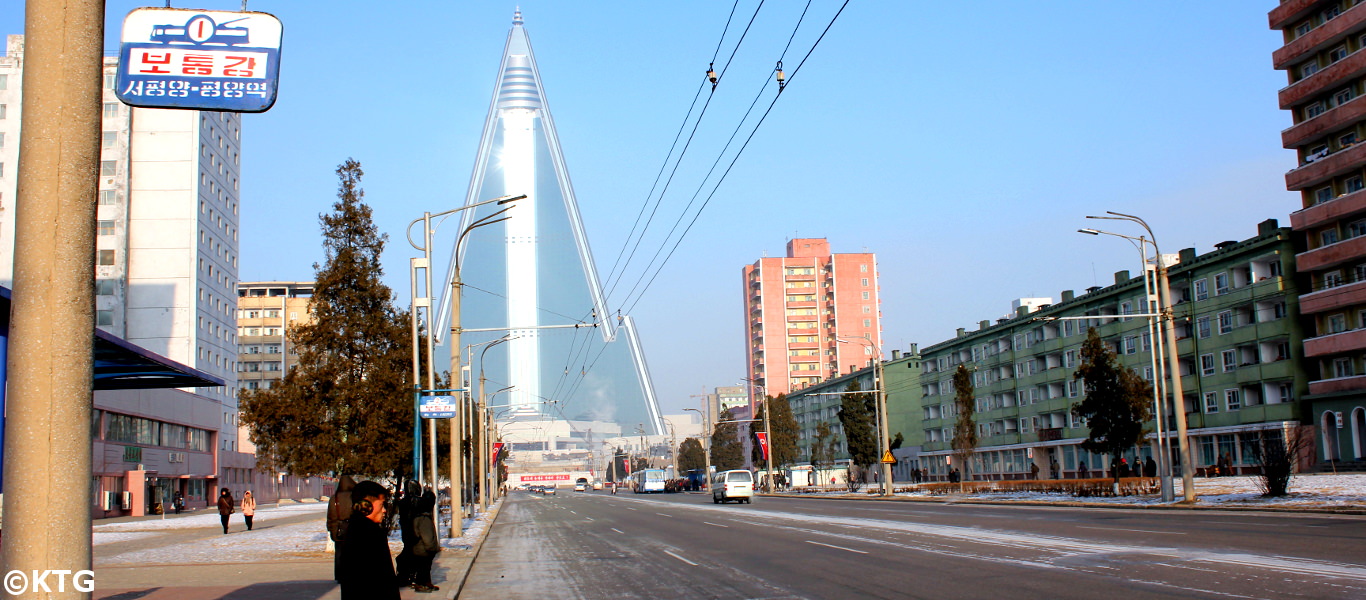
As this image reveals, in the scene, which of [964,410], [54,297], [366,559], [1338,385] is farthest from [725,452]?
[54,297]

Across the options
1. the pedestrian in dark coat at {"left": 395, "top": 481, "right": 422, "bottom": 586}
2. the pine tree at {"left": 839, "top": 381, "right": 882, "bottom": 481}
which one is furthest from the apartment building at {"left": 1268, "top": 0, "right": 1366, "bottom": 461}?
the pedestrian in dark coat at {"left": 395, "top": 481, "right": 422, "bottom": 586}

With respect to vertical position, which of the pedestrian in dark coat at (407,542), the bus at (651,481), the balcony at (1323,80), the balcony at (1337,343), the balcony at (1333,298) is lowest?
the bus at (651,481)

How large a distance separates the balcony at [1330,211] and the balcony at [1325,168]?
1473 millimetres

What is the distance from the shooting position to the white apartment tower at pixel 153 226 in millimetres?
87750

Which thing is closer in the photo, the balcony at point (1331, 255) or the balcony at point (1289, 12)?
the balcony at point (1331, 255)

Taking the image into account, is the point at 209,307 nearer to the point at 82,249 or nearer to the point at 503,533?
the point at 503,533

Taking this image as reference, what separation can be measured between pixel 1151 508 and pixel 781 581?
2298 centimetres

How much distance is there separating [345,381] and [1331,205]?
179 ft

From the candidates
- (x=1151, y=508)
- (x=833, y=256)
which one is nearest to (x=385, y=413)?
(x=1151, y=508)

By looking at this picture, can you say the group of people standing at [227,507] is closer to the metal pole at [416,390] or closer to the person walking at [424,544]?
the metal pole at [416,390]

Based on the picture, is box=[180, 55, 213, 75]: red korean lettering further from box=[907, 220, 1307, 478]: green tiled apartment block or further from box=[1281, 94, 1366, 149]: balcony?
box=[1281, 94, 1366, 149]: balcony

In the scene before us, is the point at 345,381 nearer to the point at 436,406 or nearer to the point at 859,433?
the point at 436,406

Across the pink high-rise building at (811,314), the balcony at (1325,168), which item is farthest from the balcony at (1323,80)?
the pink high-rise building at (811,314)

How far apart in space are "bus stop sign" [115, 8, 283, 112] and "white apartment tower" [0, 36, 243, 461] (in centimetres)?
8734
